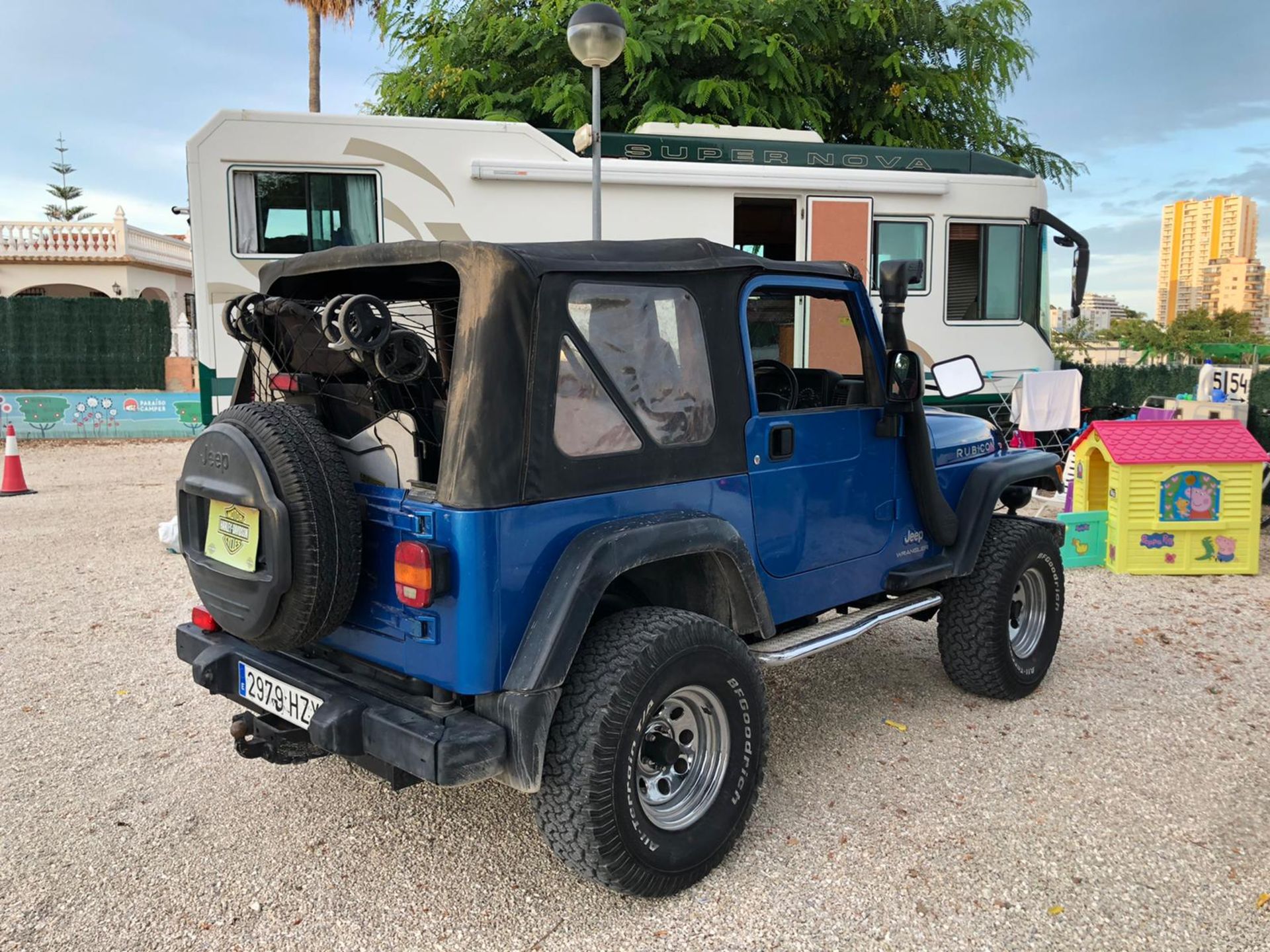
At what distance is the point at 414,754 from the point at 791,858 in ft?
4.35

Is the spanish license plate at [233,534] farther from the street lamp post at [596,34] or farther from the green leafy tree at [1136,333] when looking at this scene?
the green leafy tree at [1136,333]

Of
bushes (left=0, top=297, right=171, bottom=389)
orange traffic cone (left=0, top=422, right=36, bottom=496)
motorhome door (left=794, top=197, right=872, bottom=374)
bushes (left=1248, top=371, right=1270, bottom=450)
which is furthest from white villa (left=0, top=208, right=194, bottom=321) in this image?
bushes (left=1248, top=371, right=1270, bottom=450)

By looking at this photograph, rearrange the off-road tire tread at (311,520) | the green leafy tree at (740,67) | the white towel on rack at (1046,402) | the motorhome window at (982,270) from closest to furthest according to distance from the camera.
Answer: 1. the off-road tire tread at (311,520)
2. the motorhome window at (982,270)
3. the white towel on rack at (1046,402)
4. the green leafy tree at (740,67)

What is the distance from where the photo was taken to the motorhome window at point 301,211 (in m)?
7.95

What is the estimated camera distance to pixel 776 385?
400 centimetres

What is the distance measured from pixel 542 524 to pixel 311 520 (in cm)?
63

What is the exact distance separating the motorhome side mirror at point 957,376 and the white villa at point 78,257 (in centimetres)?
2571

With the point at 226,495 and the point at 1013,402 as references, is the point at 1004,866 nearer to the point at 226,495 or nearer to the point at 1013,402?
the point at 226,495

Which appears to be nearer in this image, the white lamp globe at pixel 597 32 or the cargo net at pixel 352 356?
the cargo net at pixel 352 356

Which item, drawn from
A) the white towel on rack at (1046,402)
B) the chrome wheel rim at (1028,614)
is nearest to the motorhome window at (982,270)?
the white towel on rack at (1046,402)

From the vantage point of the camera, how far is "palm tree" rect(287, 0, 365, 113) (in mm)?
21484

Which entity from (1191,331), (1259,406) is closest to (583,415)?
(1259,406)

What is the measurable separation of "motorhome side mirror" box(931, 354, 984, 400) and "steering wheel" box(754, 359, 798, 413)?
3.12 feet

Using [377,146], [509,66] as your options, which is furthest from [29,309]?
[377,146]
